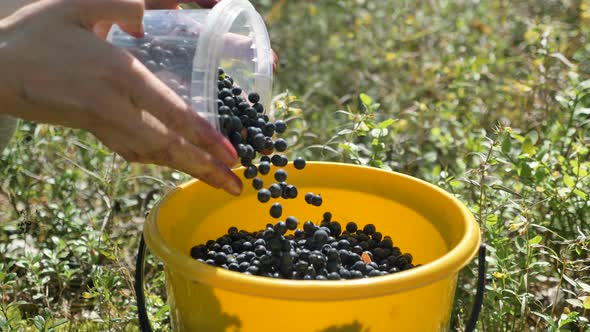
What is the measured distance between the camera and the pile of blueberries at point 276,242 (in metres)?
1.54

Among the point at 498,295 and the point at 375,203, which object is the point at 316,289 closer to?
the point at 375,203

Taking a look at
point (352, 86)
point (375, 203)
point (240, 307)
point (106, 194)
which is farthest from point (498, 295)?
point (352, 86)

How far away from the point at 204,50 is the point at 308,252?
0.49 metres

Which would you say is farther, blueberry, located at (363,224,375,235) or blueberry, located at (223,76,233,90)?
blueberry, located at (363,224,375,235)

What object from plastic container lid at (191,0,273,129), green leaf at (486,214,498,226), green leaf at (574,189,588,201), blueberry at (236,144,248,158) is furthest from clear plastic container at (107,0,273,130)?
green leaf at (574,189,588,201)

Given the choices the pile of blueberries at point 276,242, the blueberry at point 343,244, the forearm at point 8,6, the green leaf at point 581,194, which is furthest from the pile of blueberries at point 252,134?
the green leaf at point 581,194

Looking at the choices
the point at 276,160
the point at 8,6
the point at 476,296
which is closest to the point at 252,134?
the point at 276,160

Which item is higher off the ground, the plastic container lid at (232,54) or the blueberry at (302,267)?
the plastic container lid at (232,54)

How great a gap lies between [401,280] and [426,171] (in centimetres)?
123

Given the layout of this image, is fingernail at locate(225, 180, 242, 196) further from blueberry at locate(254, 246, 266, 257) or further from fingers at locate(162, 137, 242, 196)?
blueberry at locate(254, 246, 266, 257)

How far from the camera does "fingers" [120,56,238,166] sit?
1275mm

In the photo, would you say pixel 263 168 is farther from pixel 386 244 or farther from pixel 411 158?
pixel 411 158

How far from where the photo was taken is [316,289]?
49.2 inches

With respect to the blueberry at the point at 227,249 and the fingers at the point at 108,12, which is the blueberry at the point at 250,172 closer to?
the blueberry at the point at 227,249
